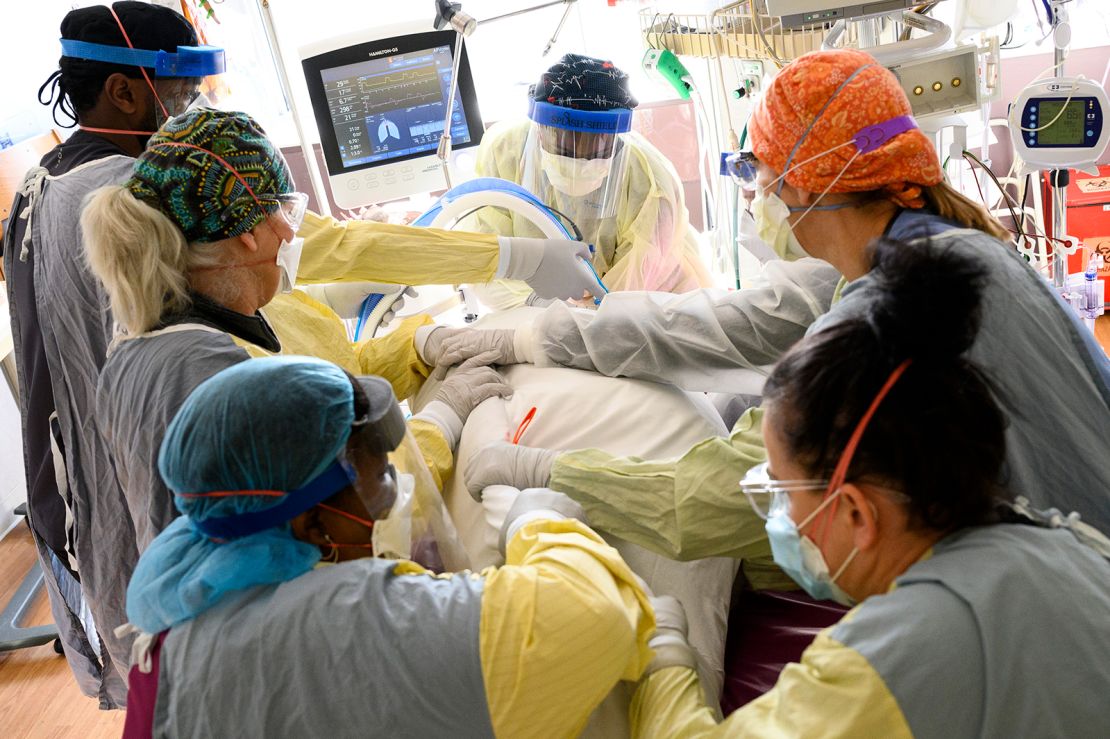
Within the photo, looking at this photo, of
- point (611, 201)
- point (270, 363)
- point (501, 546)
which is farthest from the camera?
point (611, 201)

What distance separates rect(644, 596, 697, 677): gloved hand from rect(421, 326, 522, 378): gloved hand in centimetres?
74

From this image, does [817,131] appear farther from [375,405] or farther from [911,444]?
[375,405]

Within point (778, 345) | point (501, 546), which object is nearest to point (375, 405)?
point (501, 546)

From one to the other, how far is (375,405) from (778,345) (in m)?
0.93

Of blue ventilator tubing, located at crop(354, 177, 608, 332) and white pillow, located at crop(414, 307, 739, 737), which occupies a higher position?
blue ventilator tubing, located at crop(354, 177, 608, 332)

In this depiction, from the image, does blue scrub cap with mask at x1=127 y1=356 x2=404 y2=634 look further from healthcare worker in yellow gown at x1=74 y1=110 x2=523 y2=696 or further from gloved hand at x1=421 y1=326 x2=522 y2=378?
gloved hand at x1=421 y1=326 x2=522 y2=378

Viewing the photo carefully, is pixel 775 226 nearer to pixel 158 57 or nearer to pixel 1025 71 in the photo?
pixel 158 57

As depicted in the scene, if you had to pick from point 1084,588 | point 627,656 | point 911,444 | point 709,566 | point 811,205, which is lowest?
point 709,566

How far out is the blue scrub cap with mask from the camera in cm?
98

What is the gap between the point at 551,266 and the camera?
7.30ft

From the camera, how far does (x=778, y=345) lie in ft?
5.83

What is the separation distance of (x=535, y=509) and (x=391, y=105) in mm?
1972

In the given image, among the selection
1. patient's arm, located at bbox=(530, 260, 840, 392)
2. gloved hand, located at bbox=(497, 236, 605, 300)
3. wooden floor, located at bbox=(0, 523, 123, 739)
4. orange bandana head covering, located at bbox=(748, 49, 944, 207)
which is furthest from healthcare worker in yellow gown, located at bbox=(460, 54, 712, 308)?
wooden floor, located at bbox=(0, 523, 123, 739)

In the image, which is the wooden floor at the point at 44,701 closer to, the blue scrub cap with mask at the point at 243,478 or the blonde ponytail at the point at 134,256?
the blonde ponytail at the point at 134,256
